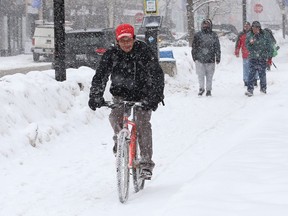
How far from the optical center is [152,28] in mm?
15281

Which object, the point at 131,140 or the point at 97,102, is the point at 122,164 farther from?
the point at 97,102

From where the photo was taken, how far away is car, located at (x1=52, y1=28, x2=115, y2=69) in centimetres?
1775

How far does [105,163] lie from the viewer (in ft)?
25.7

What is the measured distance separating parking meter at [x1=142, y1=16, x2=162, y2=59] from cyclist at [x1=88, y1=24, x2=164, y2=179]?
9.33 m

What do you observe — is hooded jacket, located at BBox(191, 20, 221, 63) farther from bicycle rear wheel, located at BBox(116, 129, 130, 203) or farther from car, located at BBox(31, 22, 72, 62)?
car, located at BBox(31, 22, 72, 62)

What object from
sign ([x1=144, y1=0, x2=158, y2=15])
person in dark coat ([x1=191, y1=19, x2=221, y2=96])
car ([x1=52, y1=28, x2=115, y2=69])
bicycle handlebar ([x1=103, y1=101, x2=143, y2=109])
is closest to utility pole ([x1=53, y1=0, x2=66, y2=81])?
person in dark coat ([x1=191, y1=19, x2=221, y2=96])

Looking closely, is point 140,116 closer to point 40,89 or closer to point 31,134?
point 31,134

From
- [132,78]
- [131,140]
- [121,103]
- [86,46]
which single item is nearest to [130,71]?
[132,78]

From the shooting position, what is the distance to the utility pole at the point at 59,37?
1101 cm

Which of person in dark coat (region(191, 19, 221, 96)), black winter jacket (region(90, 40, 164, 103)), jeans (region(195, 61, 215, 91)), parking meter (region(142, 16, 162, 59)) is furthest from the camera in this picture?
parking meter (region(142, 16, 162, 59))

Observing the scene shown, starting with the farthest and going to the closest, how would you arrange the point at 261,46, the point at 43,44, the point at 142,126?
the point at 43,44
the point at 261,46
the point at 142,126

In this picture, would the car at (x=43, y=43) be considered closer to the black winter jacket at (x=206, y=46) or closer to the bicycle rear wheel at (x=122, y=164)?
the black winter jacket at (x=206, y=46)

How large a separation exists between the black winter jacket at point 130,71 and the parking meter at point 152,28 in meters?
9.33

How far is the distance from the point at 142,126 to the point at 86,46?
12.3 metres
